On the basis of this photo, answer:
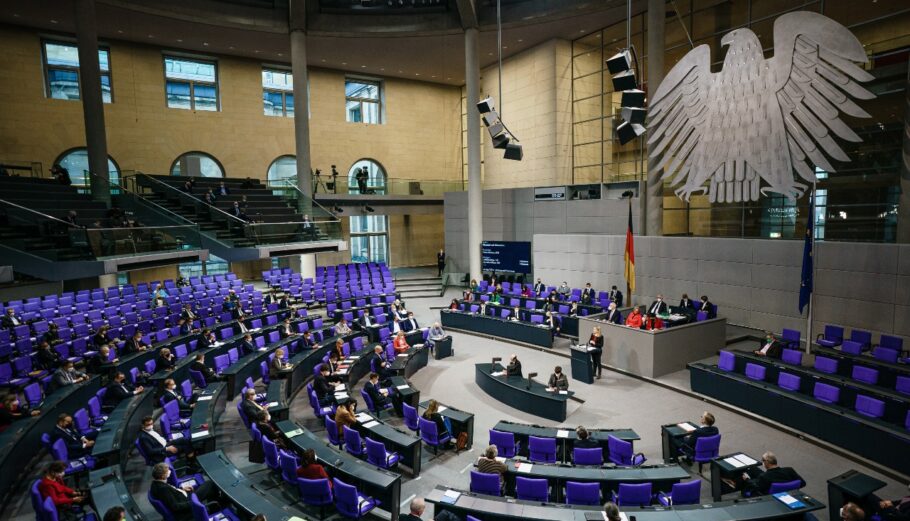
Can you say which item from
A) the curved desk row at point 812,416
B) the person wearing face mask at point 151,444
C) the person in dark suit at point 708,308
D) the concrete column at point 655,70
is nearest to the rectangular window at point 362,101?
the concrete column at point 655,70

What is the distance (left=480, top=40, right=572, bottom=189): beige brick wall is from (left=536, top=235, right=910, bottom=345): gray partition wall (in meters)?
5.06

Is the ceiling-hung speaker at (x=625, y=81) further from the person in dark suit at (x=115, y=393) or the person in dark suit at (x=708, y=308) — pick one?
the person in dark suit at (x=115, y=393)

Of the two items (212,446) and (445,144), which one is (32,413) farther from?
(445,144)

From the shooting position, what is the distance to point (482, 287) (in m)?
21.7

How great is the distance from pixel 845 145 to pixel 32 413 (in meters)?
20.7

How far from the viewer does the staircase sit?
2485cm

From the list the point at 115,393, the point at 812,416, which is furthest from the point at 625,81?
the point at 115,393

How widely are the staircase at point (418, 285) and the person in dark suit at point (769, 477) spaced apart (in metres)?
18.3

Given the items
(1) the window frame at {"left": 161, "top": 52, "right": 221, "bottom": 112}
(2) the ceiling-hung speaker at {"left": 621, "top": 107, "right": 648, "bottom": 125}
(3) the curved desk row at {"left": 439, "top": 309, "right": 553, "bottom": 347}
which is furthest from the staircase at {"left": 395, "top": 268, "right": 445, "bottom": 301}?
(2) the ceiling-hung speaker at {"left": 621, "top": 107, "right": 648, "bottom": 125}

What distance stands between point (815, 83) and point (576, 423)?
36.5 ft

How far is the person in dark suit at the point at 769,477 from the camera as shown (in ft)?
21.4

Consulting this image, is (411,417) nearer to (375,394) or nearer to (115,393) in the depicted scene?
(375,394)

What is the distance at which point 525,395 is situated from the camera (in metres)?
10.7

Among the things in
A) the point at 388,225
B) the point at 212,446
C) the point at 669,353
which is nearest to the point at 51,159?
the point at 388,225
